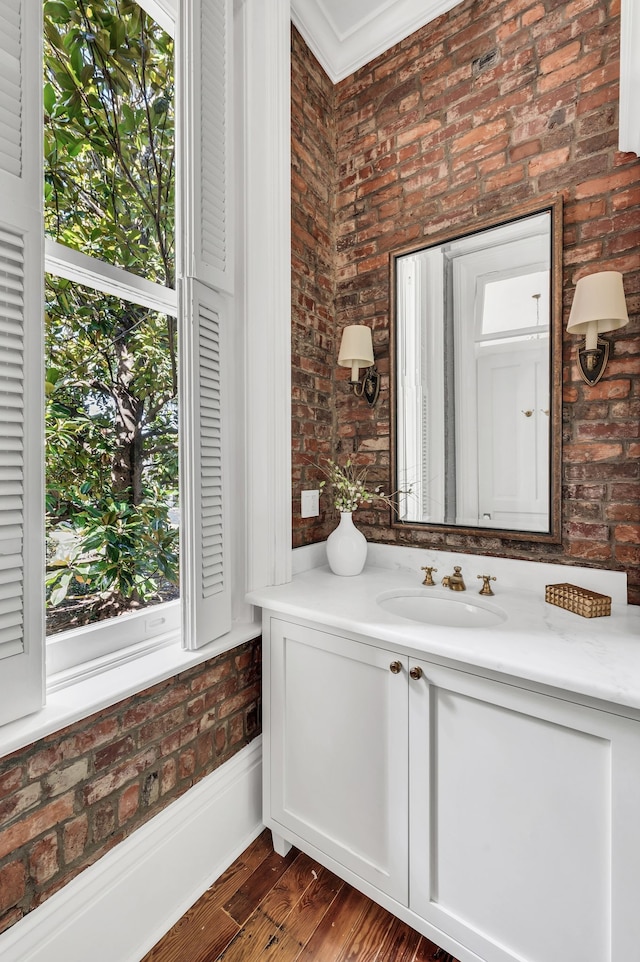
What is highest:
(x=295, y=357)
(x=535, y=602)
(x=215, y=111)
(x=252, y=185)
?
(x=215, y=111)

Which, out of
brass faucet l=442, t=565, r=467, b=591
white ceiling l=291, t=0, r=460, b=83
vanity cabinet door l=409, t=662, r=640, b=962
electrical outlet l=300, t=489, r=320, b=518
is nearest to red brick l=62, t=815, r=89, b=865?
vanity cabinet door l=409, t=662, r=640, b=962

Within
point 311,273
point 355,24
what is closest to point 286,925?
point 311,273

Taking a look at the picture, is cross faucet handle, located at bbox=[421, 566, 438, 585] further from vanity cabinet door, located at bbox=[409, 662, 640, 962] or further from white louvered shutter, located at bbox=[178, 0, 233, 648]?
white louvered shutter, located at bbox=[178, 0, 233, 648]

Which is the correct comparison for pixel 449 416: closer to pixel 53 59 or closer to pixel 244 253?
pixel 244 253

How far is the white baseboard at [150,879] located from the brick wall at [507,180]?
1.06 meters

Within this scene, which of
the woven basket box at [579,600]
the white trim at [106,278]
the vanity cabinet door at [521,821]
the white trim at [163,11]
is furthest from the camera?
the white trim at [163,11]

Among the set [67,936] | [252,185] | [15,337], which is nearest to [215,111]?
[252,185]

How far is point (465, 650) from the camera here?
101cm

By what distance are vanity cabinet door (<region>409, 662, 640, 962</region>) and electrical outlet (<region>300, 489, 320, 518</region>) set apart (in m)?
0.84

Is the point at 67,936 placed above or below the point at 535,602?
below

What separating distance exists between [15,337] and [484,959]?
178 centimetres

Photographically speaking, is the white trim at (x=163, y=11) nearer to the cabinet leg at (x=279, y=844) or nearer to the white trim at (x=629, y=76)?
the white trim at (x=629, y=76)

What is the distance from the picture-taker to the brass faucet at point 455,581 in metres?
1.54

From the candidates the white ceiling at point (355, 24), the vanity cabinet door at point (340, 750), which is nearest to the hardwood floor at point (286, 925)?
the vanity cabinet door at point (340, 750)
